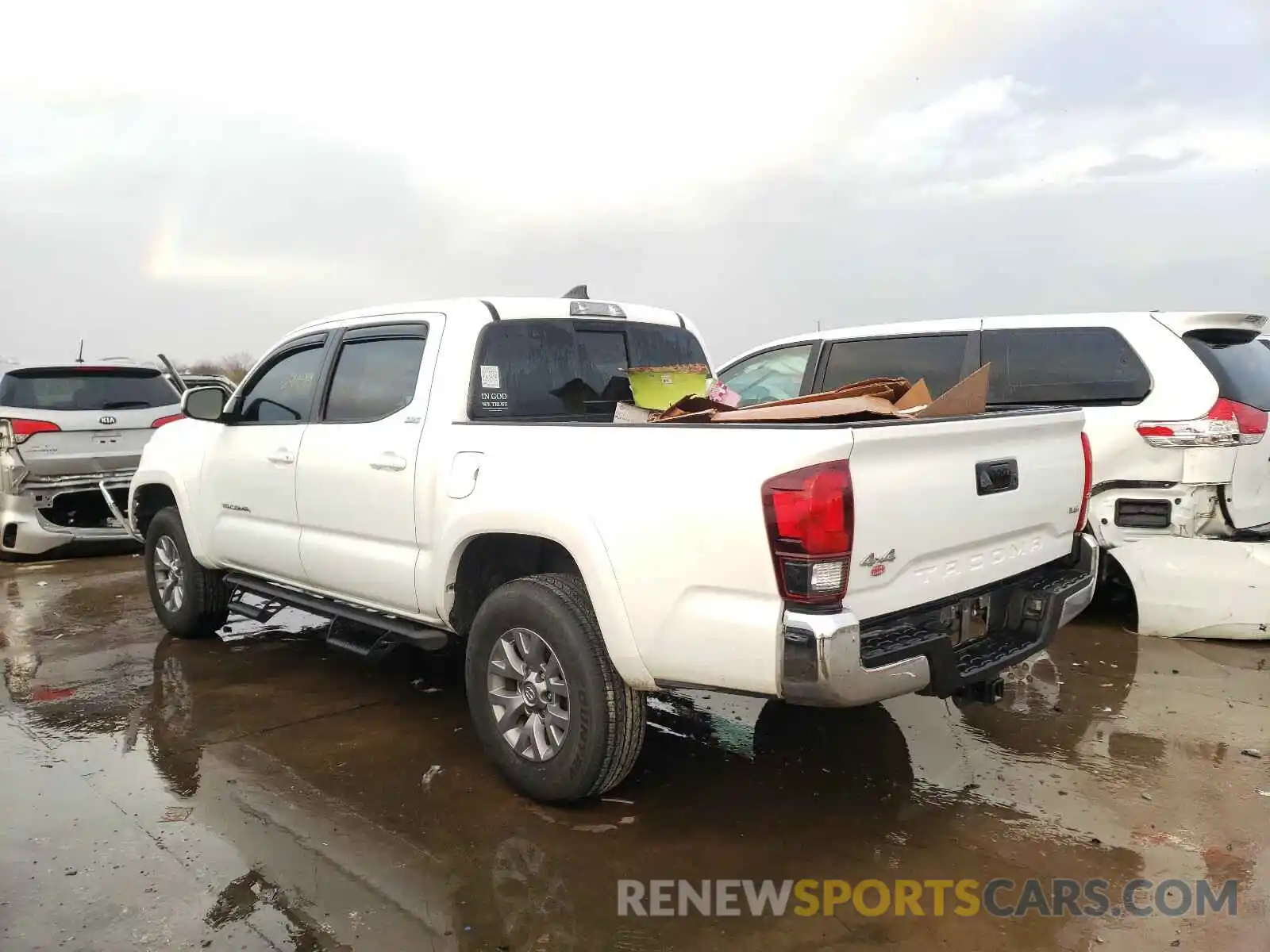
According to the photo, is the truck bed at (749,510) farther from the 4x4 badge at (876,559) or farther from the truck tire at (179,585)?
the truck tire at (179,585)

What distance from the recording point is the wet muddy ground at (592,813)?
2676 millimetres

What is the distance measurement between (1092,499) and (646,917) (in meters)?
4.06

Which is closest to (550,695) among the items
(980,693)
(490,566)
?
(490,566)

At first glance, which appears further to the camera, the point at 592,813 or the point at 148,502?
the point at 148,502

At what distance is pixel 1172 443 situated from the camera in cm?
525

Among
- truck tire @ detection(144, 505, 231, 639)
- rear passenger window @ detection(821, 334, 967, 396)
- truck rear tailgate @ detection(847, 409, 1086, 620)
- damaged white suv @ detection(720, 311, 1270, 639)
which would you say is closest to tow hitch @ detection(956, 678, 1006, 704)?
truck rear tailgate @ detection(847, 409, 1086, 620)

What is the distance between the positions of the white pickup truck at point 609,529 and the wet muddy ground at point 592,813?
42 centimetres

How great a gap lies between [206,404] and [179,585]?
1316 mm

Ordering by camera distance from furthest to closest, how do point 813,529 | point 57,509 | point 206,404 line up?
point 57,509 < point 206,404 < point 813,529

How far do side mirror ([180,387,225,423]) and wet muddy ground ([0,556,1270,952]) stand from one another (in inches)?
56.5

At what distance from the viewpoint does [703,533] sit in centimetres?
279

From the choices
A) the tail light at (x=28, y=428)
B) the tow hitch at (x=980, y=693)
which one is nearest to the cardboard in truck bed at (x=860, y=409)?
the tow hitch at (x=980, y=693)

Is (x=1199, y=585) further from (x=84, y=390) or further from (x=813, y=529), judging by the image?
(x=84, y=390)

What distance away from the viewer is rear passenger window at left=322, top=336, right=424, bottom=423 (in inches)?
159
